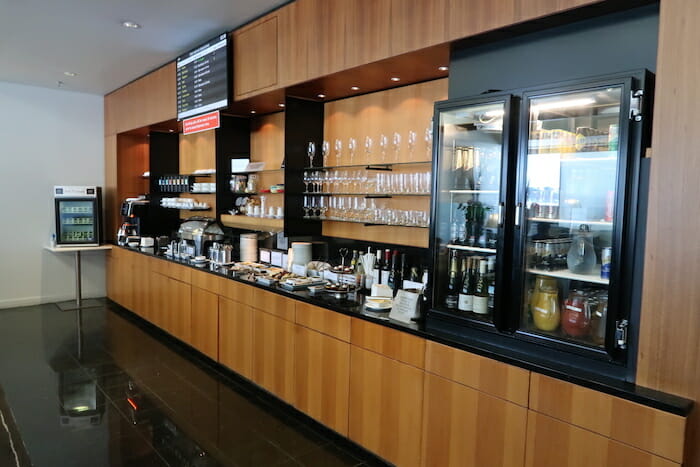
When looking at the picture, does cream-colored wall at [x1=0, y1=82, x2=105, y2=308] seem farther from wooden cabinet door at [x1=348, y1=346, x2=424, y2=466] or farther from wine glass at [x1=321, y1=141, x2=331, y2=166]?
wooden cabinet door at [x1=348, y1=346, x2=424, y2=466]

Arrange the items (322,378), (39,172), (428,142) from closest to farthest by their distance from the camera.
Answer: (322,378) < (428,142) < (39,172)

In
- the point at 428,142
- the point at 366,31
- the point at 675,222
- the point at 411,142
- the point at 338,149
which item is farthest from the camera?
the point at 338,149

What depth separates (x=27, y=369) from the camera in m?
4.41

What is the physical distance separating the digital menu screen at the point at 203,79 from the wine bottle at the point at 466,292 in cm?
278

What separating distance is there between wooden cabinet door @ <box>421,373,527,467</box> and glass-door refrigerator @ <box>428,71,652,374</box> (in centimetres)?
31

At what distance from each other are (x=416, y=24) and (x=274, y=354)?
2.52 metres

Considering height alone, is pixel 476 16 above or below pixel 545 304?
above

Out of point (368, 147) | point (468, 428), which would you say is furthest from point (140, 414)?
point (368, 147)

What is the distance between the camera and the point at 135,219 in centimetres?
669

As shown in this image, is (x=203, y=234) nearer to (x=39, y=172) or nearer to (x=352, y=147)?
(x=352, y=147)

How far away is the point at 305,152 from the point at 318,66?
3.15ft

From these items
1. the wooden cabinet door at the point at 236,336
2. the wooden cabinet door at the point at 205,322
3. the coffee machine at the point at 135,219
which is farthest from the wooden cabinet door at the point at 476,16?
the coffee machine at the point at 135,219

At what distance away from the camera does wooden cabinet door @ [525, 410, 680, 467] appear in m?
1.89

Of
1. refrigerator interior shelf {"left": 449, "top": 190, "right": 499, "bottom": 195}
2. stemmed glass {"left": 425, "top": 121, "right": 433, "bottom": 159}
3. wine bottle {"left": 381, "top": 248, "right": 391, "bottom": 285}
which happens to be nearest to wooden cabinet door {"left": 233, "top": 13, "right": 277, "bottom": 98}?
stemmed glass {"left": 425, "top": 121, "right": 433, "bottom": 159}
